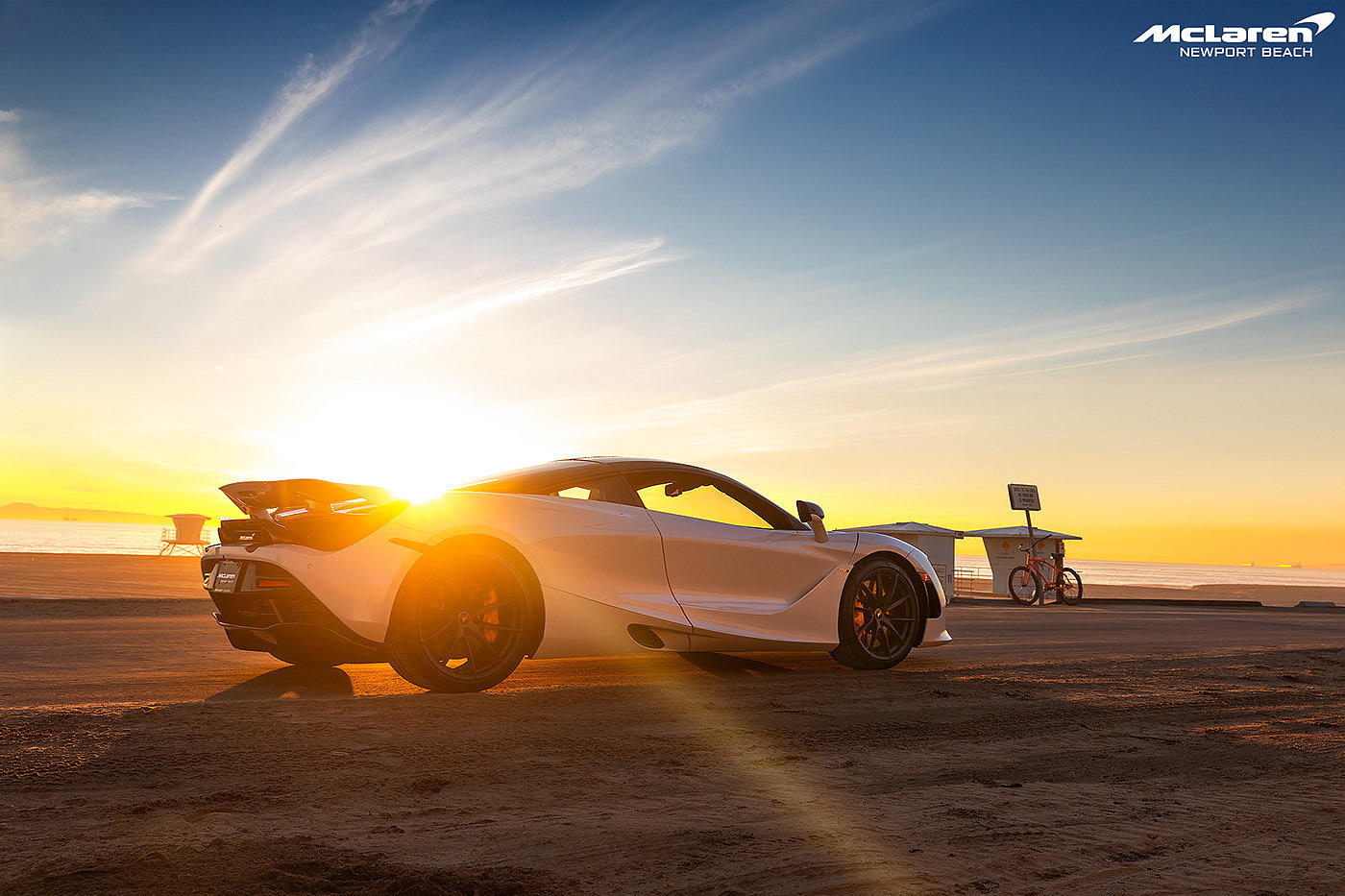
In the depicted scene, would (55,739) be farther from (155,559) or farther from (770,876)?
(155,559)

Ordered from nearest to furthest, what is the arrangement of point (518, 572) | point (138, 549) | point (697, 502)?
point (518, 572) < point (697, 502) < point (138, 549)

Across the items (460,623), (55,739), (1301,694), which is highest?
(460,623)

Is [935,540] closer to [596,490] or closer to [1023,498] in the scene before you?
[1023,498]

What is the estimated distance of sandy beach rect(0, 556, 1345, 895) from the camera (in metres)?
2.49

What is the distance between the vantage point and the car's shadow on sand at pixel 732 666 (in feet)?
20.4

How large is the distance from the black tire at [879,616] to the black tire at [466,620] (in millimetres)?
2427

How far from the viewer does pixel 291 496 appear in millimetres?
5023

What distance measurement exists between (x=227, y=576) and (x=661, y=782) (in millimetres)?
3023

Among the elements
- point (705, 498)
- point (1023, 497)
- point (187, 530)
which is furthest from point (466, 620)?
point (187, 530)

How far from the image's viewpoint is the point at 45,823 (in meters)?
2.73

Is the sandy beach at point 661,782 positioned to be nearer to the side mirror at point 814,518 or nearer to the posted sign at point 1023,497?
the side mirror at point 814,518

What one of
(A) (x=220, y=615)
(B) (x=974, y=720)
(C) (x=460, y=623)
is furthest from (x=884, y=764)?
(A) (x=220, y=615)

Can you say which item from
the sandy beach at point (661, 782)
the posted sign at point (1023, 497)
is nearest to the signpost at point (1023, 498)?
the posted sign at point (1023, 497)

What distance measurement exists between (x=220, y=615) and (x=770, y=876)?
4.12 meters
